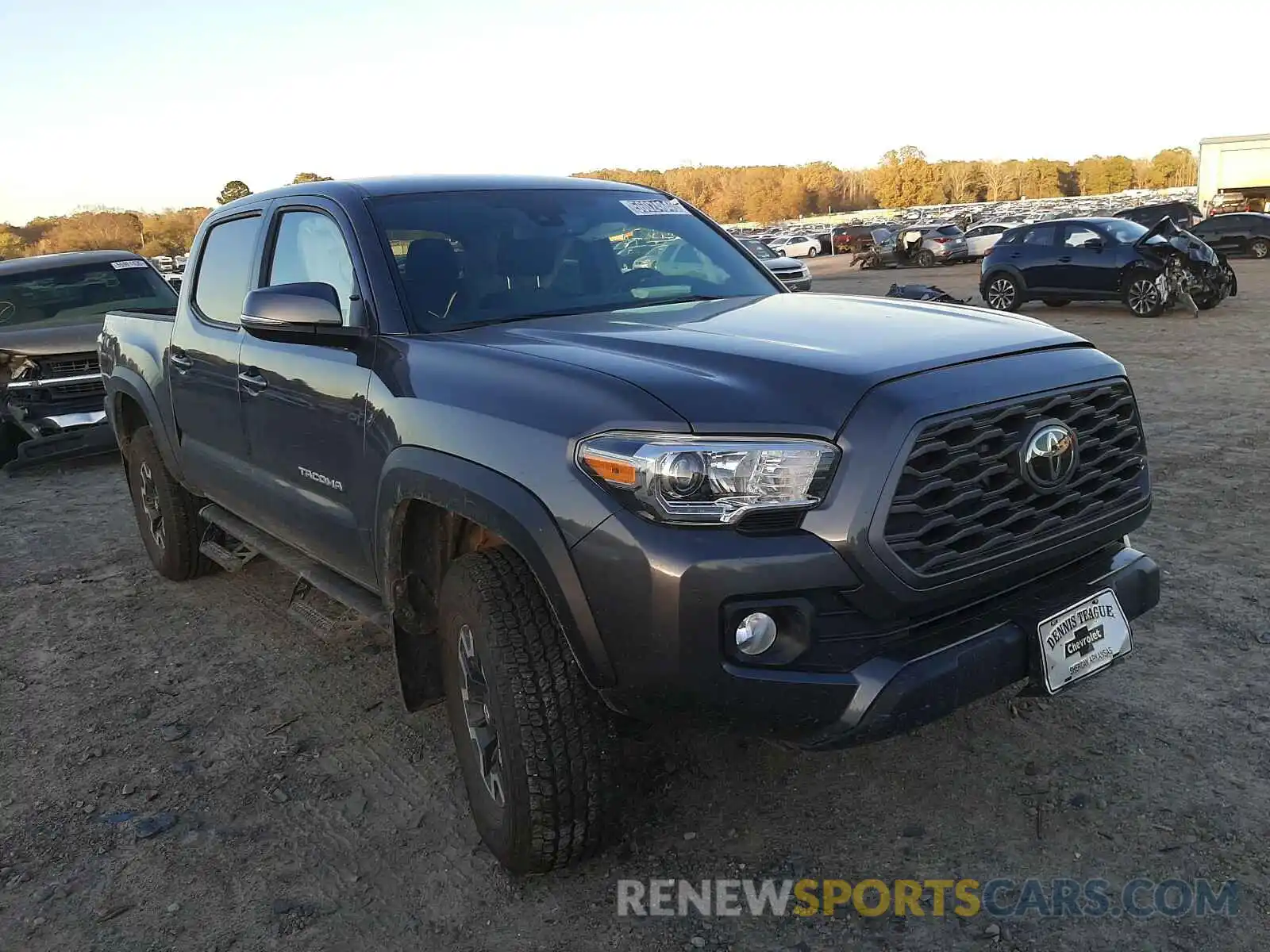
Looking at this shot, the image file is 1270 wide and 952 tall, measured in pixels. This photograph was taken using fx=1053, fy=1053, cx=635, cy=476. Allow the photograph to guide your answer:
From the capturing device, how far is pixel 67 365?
9016mm

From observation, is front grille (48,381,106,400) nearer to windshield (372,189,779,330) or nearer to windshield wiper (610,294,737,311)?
windshield (372,189,779,330)

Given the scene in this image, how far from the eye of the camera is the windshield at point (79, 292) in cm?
951

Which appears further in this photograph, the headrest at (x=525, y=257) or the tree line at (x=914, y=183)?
the tree line at (x=914, y=183)

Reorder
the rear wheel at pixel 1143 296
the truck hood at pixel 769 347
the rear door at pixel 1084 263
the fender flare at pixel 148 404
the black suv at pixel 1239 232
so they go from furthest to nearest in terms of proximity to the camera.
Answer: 1. the black suv at pixel 1239 232
2. the rear door at pixel 1084 263
3. the rear wheel at pixel 1143 296
4. the fender flare at pixel 148 404
5. the truck hood at pixel 769 347

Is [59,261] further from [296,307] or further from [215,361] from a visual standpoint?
[296,307]

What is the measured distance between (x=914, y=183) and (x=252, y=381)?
159 m

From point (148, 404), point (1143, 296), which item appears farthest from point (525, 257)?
point (1143, 296)

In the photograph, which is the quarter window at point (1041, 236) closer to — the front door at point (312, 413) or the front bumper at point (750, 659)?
the front door at point (312, 413)

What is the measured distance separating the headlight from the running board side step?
1330 millimetres

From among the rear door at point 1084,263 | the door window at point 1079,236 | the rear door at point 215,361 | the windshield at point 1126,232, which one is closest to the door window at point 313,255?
the rear door at point 215,361

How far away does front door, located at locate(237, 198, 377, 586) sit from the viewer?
10.9 feet

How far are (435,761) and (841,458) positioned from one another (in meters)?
1.97

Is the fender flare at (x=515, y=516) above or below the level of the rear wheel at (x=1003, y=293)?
above

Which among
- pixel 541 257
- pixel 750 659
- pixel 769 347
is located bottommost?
pixel 750 659
